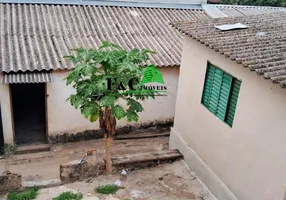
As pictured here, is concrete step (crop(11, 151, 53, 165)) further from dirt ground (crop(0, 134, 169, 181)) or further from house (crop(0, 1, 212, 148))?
house (crop(0, 1, 212, 148))

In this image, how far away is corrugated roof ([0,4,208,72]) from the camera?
11161 mm

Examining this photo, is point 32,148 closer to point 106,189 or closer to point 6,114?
point 6,114

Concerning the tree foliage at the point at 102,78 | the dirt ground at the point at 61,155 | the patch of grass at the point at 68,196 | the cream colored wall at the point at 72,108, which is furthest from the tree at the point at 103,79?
the cream colored wall at the point at 72,108

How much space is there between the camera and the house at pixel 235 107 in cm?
678

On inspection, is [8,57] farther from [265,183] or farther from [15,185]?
[265,183]

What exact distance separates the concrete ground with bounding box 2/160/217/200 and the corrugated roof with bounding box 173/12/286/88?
3495 millimetres

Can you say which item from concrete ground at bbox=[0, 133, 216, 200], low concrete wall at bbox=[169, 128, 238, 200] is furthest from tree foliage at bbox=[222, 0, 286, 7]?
low concrete wall at bbox=[169, 128, 238, 200]

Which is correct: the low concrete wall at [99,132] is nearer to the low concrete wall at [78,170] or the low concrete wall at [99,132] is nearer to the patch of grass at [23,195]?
the low concrete wall at [78,170]

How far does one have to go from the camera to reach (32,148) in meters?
11.6

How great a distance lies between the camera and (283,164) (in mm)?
6566

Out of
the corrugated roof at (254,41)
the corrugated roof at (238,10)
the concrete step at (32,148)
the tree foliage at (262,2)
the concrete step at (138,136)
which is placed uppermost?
the tree foliage at (262,2)

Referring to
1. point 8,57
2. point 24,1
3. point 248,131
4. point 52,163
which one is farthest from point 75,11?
point 248,131

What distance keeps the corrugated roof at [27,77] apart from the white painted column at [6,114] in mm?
442

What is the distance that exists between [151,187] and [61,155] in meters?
3.86
